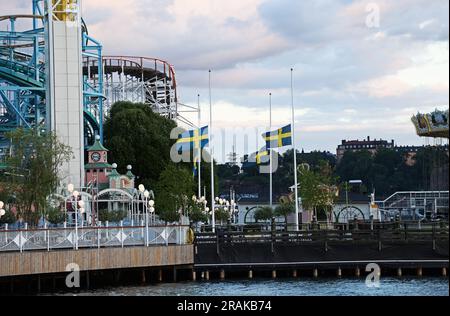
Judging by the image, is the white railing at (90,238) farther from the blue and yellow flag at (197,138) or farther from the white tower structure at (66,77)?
the white tower structure at (66,77)

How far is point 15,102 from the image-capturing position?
9931cm

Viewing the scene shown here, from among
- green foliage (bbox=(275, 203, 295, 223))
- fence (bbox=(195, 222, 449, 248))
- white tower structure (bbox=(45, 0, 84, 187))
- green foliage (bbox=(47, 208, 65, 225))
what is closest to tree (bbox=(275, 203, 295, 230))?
green foliage (bbox=(275, 203, 295, 223))

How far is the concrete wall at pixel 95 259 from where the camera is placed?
4809 centimetres

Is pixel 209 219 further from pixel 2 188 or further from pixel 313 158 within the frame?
pixel 313 158

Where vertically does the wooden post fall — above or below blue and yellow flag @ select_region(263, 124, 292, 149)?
below

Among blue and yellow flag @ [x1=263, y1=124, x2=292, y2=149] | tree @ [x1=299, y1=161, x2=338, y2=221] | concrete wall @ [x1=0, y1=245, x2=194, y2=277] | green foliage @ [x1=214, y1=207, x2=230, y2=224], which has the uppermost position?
blue and yellow flag @ [x1=263, y1=124, x2=292, y2=149]

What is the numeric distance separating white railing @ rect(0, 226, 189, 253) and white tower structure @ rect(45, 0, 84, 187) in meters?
30.5

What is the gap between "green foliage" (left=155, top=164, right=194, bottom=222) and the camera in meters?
82.9

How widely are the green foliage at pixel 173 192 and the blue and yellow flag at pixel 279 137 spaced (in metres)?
11.6

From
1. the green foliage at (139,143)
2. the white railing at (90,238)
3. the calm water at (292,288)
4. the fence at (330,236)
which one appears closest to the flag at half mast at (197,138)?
the fence at (330,236)

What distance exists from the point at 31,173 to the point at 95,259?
45.0 feet

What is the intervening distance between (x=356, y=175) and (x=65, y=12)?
91.6 meters

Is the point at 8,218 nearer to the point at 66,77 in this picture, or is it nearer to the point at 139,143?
the point at 66,77

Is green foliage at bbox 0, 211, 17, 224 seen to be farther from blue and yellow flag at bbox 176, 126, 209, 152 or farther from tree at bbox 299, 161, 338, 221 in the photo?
tree at bbox 299, 161, 338, 221
